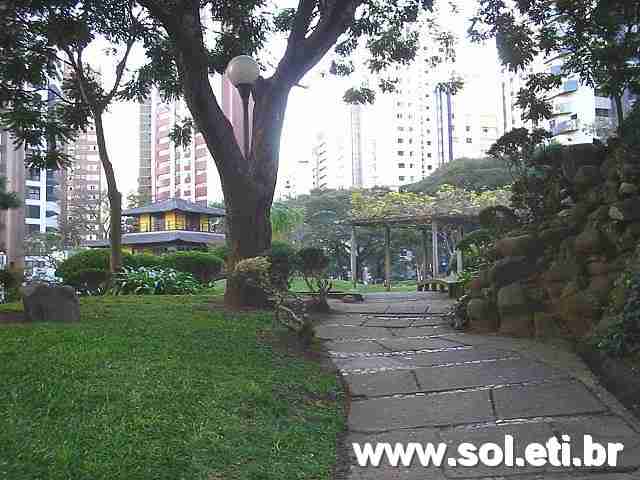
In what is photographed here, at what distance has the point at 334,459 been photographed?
2877 millimetres

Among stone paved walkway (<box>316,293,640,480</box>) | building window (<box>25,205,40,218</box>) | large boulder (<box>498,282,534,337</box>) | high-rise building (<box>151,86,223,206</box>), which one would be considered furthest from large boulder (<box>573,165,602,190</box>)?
high-rise building (<box>151,86,223,206</box>)

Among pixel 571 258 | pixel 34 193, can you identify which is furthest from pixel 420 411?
pixel 34 193

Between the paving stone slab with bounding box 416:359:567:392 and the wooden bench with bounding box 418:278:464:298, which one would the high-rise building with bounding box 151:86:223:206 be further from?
the paving stone slab with bounding box 416:359:567:392

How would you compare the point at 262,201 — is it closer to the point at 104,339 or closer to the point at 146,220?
the point at 104,339

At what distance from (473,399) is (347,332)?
2.67 m

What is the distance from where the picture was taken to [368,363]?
484 centimetres

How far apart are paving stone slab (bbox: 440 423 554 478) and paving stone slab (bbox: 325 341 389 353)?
2149 mm

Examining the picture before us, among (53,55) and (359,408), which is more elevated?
(53,55)

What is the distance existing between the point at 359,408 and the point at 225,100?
32.4 metres

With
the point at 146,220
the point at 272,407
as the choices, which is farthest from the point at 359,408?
the point at 146,220

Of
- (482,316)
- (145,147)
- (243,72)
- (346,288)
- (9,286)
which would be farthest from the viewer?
(145,147)

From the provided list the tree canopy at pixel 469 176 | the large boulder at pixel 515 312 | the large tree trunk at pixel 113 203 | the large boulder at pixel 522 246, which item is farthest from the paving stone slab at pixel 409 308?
the tree canopy at pixel 469 176

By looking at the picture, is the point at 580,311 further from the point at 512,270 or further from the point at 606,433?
the point at 606,433

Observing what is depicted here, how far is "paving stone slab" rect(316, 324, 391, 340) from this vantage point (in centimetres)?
608
